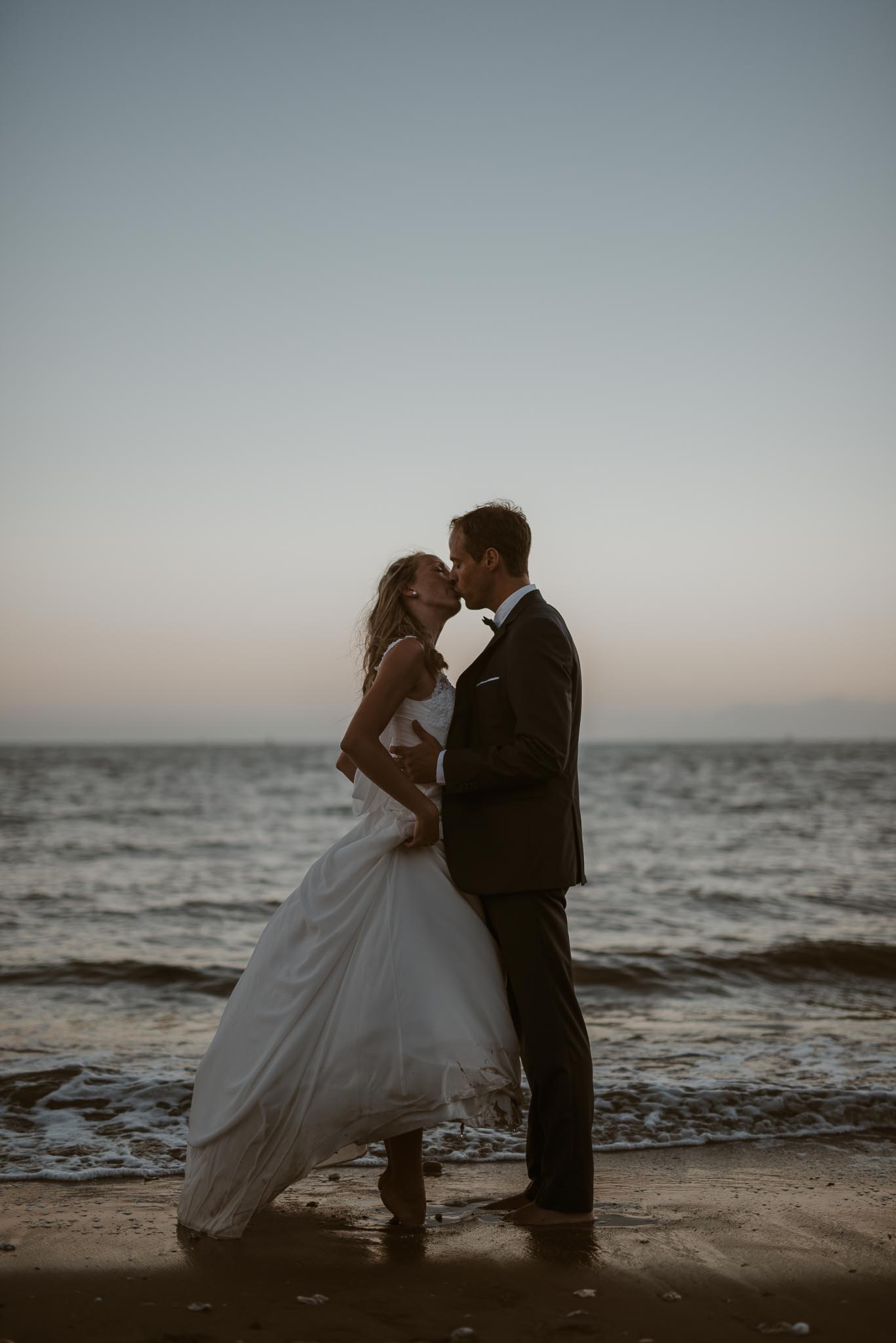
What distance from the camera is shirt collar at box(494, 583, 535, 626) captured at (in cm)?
383

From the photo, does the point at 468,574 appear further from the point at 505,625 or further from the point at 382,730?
the point at 382,730

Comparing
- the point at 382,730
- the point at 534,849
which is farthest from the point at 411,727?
the point at 534,849

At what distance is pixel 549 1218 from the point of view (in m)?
3.70

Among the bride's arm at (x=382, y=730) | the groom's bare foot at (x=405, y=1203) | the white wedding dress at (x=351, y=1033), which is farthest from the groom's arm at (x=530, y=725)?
the groom's bare foot at (x=405, y=1203)

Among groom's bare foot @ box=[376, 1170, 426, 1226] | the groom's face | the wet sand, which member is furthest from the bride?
the wet sand

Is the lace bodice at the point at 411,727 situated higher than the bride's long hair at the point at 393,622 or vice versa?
the bride's long hair at the point at 393,622

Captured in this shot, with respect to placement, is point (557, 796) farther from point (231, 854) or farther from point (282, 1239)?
point (231, 854)

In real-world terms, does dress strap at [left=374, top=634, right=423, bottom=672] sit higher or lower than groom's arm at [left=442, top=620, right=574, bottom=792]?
higher

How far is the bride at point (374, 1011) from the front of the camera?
3.46 meters

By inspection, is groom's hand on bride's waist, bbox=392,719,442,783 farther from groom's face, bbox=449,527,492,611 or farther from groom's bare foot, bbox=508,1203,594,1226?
groom's bare foot, bbox=508,1203,594,1226

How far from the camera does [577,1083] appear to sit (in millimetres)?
3631

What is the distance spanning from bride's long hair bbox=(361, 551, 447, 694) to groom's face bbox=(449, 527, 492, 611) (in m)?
0.15

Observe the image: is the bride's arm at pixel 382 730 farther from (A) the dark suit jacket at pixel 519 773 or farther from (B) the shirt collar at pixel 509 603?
(B) the shirt collar at pixel 509 603

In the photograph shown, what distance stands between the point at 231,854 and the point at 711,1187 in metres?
13.9
